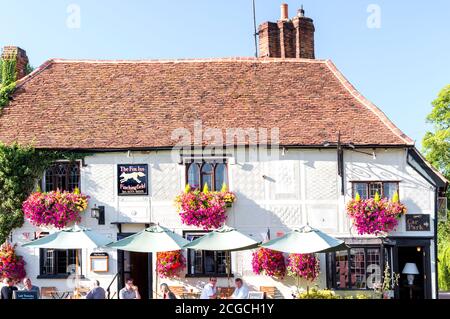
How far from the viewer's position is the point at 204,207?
17375mm

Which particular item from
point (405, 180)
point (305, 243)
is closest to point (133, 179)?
point (305, 243)

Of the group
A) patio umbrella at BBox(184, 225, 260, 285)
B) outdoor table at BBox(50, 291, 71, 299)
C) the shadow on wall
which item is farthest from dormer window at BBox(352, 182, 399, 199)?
outdoor table at BBox(50, 291, 71, 299)

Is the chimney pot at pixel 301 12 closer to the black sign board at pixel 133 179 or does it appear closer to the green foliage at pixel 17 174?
the black sign board at pixel 133 179

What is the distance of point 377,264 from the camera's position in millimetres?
17625

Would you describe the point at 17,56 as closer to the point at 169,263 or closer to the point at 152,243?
the point at 169,263

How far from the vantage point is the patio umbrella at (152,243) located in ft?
47.8

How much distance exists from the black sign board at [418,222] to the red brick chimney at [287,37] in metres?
7.33

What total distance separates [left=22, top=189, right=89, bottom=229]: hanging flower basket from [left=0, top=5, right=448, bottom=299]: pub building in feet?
1.36

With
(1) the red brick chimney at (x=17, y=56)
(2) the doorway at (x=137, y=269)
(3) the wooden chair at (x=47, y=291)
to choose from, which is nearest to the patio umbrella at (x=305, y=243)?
(2) the doorway at (x=137, y=269)

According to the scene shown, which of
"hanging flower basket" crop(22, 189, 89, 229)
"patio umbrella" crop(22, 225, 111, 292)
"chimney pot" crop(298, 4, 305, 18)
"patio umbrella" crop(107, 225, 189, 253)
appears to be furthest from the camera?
"chimney pot" crop(298, 4, 305, 18)

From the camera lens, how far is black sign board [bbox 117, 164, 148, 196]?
59.2 feet

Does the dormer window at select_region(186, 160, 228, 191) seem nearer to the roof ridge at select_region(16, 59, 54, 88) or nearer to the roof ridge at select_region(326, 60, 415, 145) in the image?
the roof ridge at select_region(326, 60, 415, 145)

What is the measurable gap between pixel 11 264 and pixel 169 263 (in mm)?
4530
